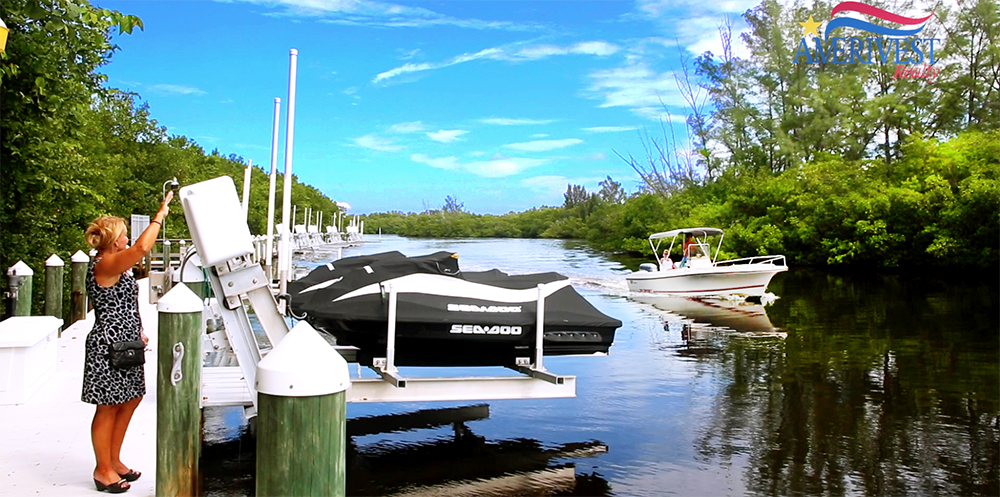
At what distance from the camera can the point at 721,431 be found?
25.5 ft

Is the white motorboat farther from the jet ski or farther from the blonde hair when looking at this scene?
the blonde hair

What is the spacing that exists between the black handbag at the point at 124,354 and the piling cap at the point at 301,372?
6.71 feet

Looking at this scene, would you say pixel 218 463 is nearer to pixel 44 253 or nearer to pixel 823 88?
pixel 44 253

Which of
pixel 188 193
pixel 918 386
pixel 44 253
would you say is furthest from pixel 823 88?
pixel 188 193

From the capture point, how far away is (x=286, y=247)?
33.9ft

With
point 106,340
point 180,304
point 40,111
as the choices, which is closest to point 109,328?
point 106,340

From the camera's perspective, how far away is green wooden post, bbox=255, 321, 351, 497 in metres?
2.51

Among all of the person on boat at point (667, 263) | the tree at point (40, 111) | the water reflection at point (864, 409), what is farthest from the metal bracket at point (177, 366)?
the person on boat at point (667, 263)

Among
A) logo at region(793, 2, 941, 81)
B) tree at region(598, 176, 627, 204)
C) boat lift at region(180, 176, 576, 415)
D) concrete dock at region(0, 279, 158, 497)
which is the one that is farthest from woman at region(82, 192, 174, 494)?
tree at region(598, 176, 627, 204)

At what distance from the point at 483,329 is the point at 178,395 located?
8.08 ft

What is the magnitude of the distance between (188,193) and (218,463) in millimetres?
2532

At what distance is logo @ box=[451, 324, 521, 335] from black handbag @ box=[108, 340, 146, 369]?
242cm

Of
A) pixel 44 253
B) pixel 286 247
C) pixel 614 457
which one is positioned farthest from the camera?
pixel 44 253

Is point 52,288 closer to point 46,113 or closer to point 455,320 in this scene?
point 46,113
